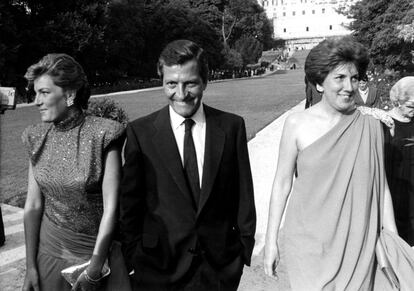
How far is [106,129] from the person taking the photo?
2260mm

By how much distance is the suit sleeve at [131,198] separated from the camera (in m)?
2.31

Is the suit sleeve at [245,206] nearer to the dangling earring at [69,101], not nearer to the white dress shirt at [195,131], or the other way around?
the white dress shirt at [195,131]

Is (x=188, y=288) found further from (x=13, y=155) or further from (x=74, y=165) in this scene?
(x=13, y=155)

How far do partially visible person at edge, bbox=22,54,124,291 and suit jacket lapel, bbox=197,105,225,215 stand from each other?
433 mm

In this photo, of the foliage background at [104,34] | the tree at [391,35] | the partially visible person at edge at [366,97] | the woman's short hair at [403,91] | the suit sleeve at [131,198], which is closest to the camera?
the suit sleeve at [131,198]

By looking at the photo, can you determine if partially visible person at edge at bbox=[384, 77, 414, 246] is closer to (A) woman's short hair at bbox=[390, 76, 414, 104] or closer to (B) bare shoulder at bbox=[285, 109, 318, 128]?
(A) woman's short hair at bbox=[390, 76, 414, 104]

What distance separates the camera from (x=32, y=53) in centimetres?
2834

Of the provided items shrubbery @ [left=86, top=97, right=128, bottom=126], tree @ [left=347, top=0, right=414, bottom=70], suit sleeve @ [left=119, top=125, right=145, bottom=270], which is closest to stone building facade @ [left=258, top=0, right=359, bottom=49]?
tree @ [left=347, top=0, right=414, bottom=70]

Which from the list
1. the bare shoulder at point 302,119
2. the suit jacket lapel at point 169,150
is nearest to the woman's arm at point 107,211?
the suit jacket lapel at point 169,150

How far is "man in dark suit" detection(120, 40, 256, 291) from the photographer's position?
2328 mm

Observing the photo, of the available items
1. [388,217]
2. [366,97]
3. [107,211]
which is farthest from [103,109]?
[366,97]

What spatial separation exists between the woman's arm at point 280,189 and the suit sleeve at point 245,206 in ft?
0.35

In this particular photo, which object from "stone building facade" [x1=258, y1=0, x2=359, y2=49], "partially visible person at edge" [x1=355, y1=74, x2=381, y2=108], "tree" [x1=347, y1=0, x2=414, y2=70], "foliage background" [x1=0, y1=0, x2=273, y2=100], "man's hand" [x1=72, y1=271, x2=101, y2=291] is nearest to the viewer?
"man's hand" [x1=72, y1=271, x2=101, y2=291]

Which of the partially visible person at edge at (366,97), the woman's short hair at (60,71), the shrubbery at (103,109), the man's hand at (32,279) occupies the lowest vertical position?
the man's hand at (32,279)
